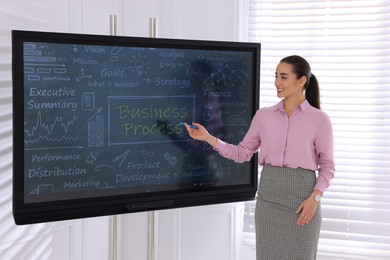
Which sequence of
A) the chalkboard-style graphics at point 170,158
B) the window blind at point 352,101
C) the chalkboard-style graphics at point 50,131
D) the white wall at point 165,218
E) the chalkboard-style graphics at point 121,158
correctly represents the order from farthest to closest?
1. the window blind at point 352,101
2. the white wall at point 165,218
3. the chalkboard-style graphics at point 170,158
4. the chalkboard-style graphics at point 121,158
5. the chalkboard-style graphics at point 50,131

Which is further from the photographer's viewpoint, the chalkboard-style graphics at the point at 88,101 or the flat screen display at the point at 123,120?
the chalkboard-style graphics at the point at 88,101

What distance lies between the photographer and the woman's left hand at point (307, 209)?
8.73ft

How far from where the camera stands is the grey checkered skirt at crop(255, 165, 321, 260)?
270 centimetres

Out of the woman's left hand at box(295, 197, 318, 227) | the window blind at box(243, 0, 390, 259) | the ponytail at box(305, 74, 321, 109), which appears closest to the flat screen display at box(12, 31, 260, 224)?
the ponytail at box(305, 74, 321, 109)

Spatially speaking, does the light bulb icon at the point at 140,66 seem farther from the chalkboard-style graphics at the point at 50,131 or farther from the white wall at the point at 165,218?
the white wall at the point at 165,218

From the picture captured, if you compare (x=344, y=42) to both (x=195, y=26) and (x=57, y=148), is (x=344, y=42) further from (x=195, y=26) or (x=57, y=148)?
(x=57, y=148)

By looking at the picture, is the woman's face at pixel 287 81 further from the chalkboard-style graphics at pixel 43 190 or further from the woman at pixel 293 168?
the chalkboard-style graphics at pixel 43 190

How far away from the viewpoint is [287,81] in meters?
2.71

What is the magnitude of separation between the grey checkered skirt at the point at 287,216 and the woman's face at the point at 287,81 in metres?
0.38

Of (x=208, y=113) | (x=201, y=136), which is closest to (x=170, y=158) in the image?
(x=201, y=136)

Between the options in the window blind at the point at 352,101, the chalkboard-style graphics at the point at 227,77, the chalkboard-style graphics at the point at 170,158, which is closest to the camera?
the chalkboard-style graphics at the point at 170,158

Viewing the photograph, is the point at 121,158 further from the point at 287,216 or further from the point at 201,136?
the point at 287,216

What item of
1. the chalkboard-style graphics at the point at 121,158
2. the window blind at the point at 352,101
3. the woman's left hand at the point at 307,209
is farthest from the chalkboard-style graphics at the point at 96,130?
the window blind at the point at 352,101

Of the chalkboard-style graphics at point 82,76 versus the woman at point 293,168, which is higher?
the chalkboard-style graphics at point 82,76
